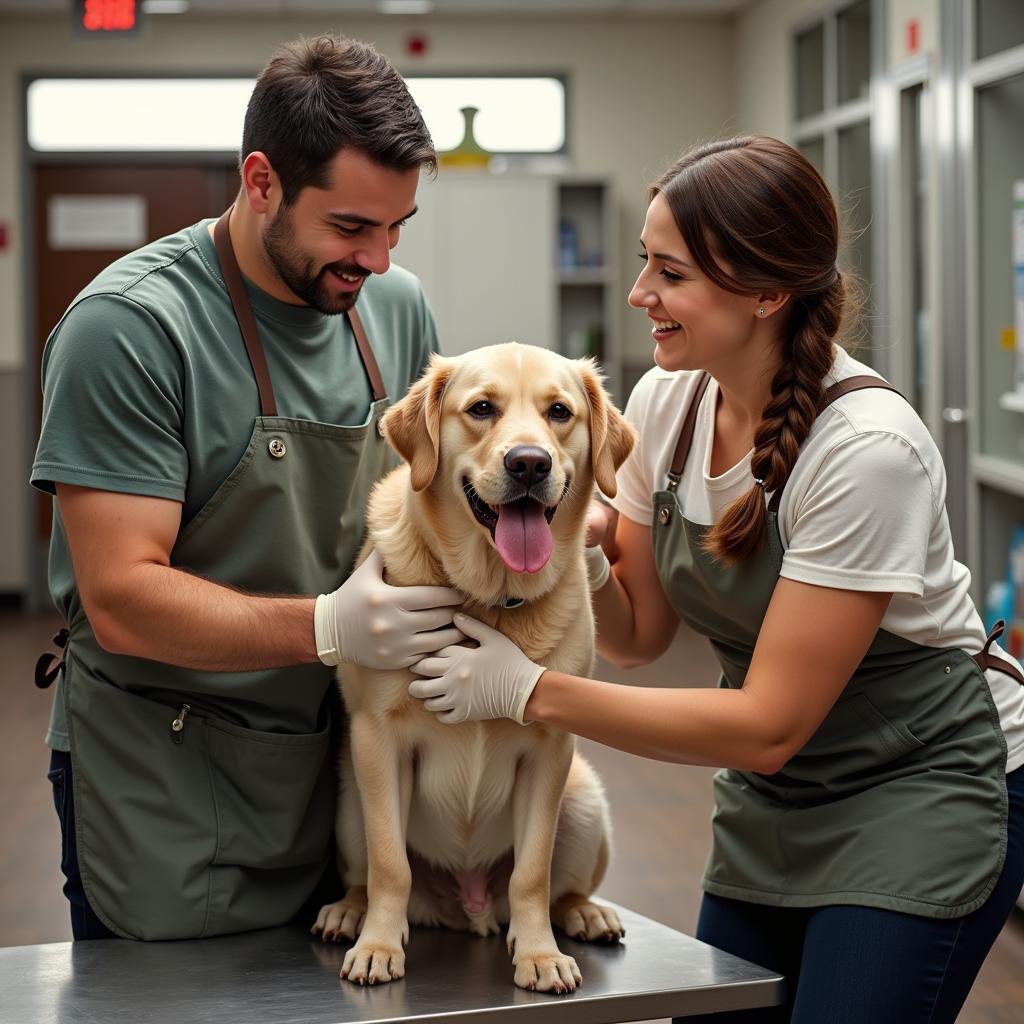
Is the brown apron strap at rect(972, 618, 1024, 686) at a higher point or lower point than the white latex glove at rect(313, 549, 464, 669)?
lower

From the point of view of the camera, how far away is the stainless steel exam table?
5.14 feet

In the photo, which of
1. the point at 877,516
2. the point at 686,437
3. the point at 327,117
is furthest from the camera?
the point at 686,437

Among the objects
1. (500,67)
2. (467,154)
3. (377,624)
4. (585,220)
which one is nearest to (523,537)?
(377,624)

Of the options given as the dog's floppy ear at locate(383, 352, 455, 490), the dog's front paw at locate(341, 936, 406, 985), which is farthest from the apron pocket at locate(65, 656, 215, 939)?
the dog's floppy ear at locate(383, 352, 455, 490)

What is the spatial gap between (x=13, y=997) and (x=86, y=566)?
53cm

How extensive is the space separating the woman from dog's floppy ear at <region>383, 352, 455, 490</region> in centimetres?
22

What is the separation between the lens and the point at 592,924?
6.04ft

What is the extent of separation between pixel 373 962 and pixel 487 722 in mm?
332

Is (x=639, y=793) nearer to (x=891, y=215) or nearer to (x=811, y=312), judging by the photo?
(x=891, y=215)

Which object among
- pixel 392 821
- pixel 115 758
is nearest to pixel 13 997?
pixel 115 758

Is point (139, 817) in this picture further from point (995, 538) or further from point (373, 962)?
point (995, 538)

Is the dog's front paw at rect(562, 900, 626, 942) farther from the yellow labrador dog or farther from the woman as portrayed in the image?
the woman

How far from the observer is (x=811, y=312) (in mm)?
1782

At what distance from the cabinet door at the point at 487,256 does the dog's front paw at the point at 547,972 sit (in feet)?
20.5
